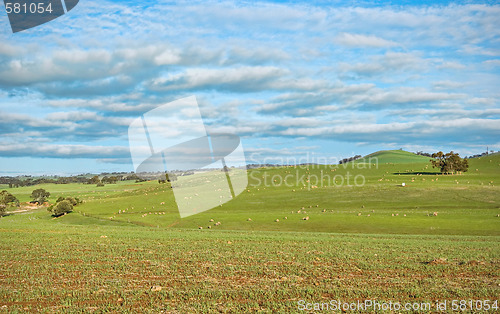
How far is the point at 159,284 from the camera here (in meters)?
16.1

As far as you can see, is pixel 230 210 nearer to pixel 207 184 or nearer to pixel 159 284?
pixel 207 184

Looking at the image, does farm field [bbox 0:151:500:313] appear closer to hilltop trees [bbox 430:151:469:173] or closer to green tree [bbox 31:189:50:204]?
hilltop trees [bbox 430:151:469:173]

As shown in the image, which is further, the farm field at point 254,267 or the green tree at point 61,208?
the green tree at point 61,208

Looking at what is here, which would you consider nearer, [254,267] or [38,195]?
→ [254,267]

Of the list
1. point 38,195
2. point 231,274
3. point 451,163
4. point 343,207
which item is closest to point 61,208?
point 343,207

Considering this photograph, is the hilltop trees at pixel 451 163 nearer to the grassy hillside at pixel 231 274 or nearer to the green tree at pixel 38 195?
the grassy hillside at pixel 231 274

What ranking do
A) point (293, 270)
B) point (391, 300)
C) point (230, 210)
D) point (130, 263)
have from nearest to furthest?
point (391, 300) < point (293, 270) < point (130, 263) < point (230, 210)

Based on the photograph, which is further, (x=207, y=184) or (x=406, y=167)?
(x=406, y=167)

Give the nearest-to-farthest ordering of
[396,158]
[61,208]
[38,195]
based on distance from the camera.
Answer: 1. [61,208]
2. [38,195]
3. [396,158]

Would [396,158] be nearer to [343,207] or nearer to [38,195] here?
[343,207]

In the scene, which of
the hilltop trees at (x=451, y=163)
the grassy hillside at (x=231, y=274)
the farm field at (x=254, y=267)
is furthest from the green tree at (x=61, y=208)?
the hilltop trees at (x=451, y=163)

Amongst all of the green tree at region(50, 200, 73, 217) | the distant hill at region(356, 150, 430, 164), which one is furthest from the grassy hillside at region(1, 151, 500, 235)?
the distant hill at region(356, 150, 430, 164)

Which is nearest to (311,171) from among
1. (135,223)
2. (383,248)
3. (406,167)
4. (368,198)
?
(406,167)

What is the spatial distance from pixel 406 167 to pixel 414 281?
9377 cm
